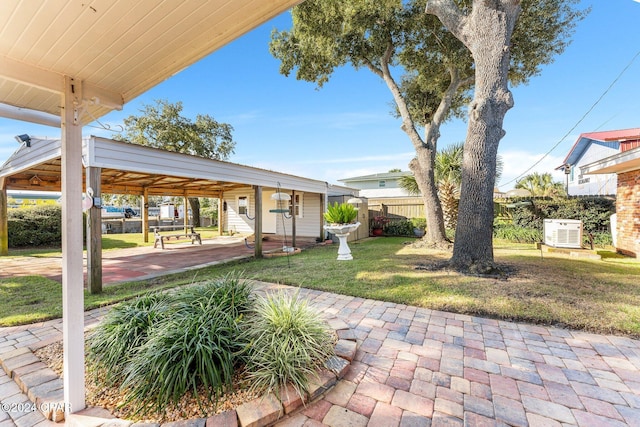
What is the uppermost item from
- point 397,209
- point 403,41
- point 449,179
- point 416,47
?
point 403,41

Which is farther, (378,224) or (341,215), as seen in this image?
(378,224)

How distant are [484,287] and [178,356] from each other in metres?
4.52

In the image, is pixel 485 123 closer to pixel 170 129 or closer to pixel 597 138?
pixel 170 129

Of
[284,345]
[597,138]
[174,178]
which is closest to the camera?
[284,345]

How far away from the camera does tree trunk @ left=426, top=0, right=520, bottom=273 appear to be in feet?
17.7

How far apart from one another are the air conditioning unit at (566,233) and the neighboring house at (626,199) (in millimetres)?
1284

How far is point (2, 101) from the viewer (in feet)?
7.82

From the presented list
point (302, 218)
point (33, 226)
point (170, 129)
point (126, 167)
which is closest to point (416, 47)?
point (302, 218)

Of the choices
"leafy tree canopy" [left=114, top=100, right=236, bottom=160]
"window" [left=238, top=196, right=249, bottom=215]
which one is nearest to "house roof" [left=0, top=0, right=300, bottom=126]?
"window" [left=238, top=196, right=249, bottom=215]

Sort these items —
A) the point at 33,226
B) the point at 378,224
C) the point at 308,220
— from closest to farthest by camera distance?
the point at 33,226
the point at 308,220
the point at 378,224

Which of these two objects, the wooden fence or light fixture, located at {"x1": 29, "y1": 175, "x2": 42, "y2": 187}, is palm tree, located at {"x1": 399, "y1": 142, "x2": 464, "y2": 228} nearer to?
the wooden fence

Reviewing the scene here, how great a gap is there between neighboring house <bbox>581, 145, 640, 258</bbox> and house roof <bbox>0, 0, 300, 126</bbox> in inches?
346

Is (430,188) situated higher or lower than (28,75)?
lower

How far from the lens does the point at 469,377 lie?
2.11 meters
